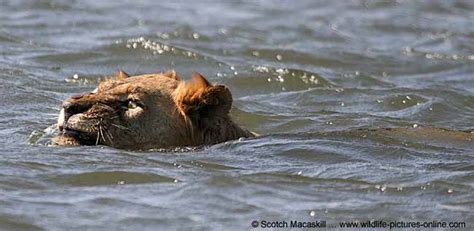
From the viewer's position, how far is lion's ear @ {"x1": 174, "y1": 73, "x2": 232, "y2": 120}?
916 centimetres

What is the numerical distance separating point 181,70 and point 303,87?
1.50 meters

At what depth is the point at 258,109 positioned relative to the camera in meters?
12.1

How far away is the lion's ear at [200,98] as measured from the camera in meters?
9.16

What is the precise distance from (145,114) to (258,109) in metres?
3.14

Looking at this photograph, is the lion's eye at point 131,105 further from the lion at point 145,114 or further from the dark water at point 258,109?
the dark water at point 258,109

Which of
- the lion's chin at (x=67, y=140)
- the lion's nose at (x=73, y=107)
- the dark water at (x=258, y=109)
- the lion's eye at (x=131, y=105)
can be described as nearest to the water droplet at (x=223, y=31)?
the dark water at (x=258, y=109)

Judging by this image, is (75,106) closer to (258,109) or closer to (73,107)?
(73,107)

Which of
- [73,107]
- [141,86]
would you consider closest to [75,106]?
[73,107]

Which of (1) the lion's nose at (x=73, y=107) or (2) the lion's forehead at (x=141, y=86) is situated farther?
(2) the lion's forehead at (x=141, y=86)

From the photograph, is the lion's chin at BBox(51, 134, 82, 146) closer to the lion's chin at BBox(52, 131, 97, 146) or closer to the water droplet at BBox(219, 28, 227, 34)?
the lion's chin at BBox(52, 131, 97, 146)

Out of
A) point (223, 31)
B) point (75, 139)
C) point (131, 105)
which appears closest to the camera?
point (75, 139)

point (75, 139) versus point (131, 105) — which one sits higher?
point (131, 105)

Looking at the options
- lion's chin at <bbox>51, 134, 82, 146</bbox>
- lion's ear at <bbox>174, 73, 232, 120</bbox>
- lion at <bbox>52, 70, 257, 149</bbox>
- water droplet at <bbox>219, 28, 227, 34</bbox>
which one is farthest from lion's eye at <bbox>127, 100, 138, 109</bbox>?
water droplet at <bbox>219, 28, 227, 34</bbox>

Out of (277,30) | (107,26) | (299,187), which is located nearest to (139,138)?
(299,187)
